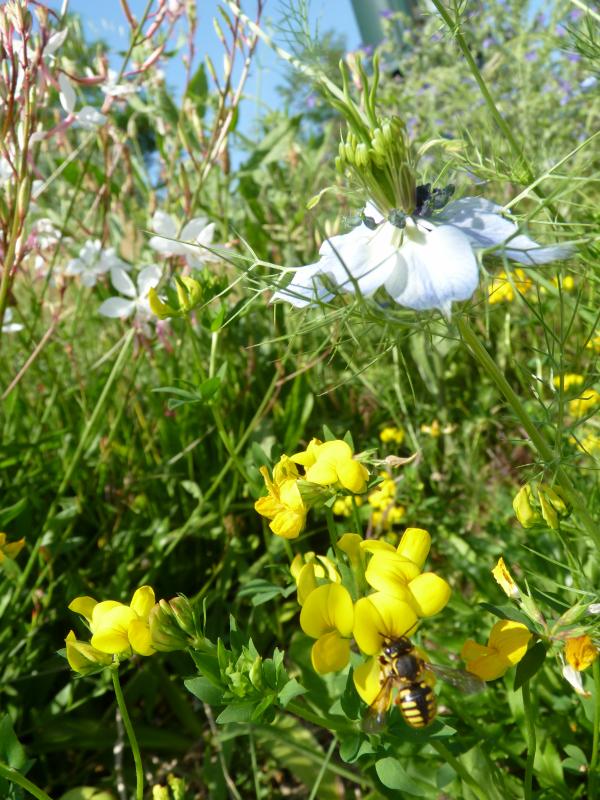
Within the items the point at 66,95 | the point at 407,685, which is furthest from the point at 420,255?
the point at 66,95

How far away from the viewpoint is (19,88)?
4.20 ft

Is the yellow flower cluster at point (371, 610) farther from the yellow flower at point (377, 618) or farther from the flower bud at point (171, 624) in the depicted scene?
the flower bud at point (171, 624)

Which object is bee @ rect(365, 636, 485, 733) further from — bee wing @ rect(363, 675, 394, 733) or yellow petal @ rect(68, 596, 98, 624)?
yellow petal @ rect(68, 596, 98, 624)

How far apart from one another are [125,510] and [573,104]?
269 centimetres

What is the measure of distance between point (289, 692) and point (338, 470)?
0.69 ft

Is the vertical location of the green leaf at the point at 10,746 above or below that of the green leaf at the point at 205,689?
below

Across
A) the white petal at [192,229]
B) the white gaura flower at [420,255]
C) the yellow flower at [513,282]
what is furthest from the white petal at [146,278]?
the white gaura flower at [420,255]

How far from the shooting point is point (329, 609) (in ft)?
1.95

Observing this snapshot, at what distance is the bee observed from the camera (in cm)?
60

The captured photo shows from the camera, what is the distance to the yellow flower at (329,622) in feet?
1.93

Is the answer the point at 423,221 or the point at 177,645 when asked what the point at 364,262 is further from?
the point at 177,645

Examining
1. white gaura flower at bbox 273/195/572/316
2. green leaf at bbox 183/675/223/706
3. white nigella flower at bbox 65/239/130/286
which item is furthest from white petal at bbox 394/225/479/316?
white nigella flower at bbox 65/239/130/286

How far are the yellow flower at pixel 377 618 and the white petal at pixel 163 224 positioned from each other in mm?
1102

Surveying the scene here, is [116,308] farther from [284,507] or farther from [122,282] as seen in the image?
[284,507]
